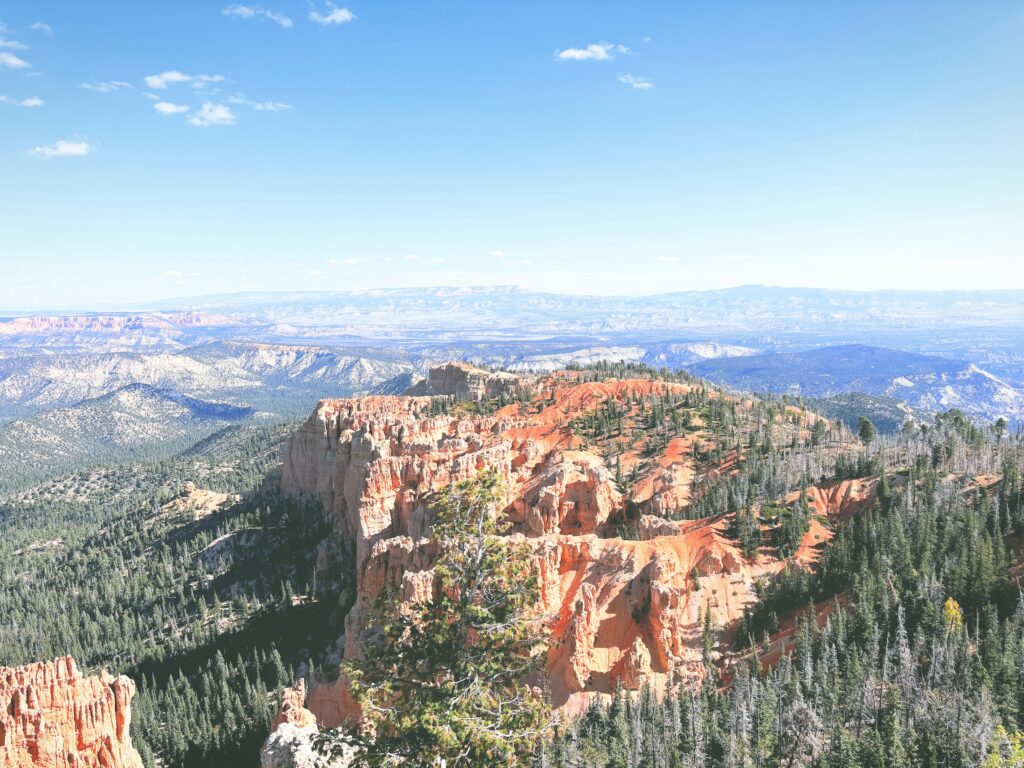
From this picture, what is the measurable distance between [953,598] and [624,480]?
46205 millimetres

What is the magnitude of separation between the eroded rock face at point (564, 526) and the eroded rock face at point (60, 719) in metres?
14.9

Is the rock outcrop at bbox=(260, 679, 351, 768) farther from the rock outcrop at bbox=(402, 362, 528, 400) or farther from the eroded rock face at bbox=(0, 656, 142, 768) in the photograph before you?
the rock outcrop at bbox=(402, 362, 528, 400)

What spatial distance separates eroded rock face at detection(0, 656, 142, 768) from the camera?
38094mm

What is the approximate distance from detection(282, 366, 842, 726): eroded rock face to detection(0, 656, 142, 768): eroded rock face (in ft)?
49.0

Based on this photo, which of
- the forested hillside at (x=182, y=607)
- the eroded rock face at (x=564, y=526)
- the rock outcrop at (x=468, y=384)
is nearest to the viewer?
the eroded rock face at (x=564, y=526)

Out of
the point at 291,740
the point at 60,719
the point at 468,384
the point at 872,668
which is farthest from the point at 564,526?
the point at 468,384

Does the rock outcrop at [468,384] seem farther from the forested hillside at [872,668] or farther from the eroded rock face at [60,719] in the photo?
the eroded rock face at [60,719]

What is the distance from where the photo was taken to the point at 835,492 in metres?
77.7

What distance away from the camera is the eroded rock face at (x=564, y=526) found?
56.2 metres

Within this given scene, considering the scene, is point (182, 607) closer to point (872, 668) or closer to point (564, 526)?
point (564, 526)

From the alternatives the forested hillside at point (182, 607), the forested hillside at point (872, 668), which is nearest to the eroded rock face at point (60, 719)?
the forested hillside at point (182, 607)

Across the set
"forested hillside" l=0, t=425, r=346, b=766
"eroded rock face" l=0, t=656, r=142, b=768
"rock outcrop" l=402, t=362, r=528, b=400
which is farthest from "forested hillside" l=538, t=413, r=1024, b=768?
"rock outcrop" l=402, t=362, r=528, b=400

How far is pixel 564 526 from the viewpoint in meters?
80.8

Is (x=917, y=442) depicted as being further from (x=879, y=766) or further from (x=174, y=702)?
(x=174, y=702)
